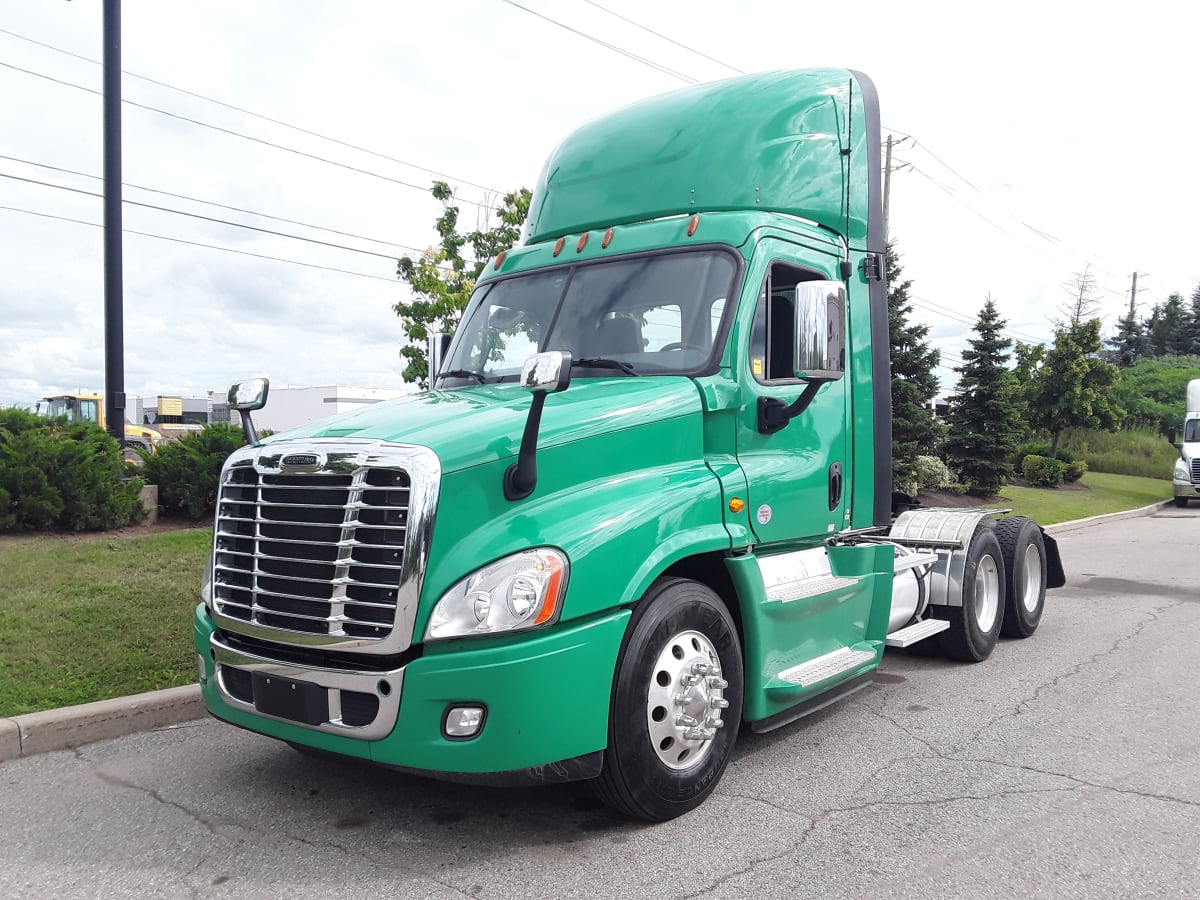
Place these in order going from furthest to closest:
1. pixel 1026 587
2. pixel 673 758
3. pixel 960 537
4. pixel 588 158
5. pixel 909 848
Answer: pixel 1026 587, pixel 960 537, pixel 588 158, pixel 673 758, pixel 909 848

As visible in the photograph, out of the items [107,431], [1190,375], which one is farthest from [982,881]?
[1190,375]

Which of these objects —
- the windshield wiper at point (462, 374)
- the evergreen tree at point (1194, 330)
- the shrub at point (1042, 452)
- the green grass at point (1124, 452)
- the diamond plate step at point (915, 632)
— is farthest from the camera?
the evergreen tree at point (1194, 330)

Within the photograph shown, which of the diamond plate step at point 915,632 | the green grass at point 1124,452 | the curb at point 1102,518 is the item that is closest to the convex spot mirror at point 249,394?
the diamond plate step at point 915,632

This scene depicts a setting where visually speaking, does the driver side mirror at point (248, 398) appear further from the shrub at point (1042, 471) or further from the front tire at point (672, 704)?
the shrub at point (1042, 471)

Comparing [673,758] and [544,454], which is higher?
[544,454]

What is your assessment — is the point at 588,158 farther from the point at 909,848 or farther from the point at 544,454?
the point at 909,848

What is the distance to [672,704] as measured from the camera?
391 centimetres

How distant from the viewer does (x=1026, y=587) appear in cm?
771

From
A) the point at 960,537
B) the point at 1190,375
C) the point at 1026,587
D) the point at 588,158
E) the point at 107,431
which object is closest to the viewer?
the point at 588,158

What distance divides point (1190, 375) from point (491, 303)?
57.9 metres

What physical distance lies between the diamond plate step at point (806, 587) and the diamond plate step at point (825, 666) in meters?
0.36

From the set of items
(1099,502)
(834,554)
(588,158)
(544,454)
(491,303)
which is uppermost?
(588,158)

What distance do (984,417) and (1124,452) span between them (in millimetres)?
19779

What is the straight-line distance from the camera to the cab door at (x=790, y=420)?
449 centimetres
